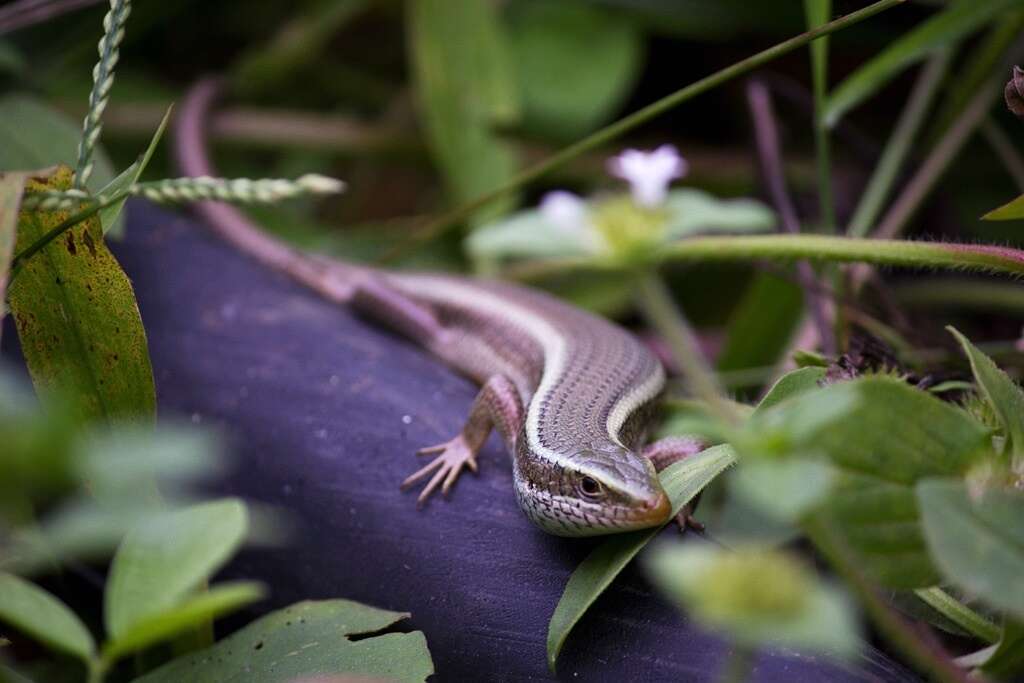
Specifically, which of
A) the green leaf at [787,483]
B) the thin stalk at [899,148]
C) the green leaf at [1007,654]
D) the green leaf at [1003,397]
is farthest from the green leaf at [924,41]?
the green leaf at [787,483]

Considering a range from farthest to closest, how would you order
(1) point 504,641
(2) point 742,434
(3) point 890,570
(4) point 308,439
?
(4) point 308,439 → (1) point 504,641 → (3) point 890,570 → (2) point 742,434

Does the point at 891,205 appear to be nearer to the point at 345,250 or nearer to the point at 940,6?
the point at 940,6

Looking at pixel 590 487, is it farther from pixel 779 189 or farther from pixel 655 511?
pixel 779 189

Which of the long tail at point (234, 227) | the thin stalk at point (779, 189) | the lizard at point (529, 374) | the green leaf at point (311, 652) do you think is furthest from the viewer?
the long tail at point (234, 227)

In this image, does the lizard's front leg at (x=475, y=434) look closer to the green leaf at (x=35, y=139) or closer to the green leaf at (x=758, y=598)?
the green leaf at (x=35, y=139)

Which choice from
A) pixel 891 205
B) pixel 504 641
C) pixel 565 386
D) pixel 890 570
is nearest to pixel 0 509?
pixel 504 641

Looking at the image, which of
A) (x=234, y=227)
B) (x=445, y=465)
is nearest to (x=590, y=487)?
(x=445, y=465)
